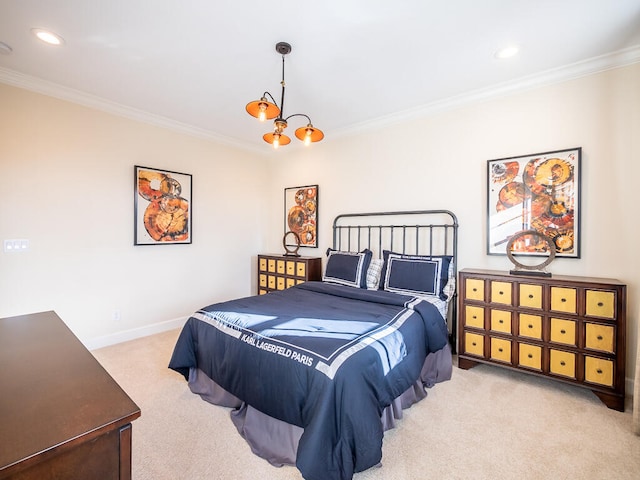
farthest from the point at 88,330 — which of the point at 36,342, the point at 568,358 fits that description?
the point at 568,358

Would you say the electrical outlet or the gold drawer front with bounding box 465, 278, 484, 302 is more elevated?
the electrical outlet

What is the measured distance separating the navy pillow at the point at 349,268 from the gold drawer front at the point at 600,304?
6.31 feet

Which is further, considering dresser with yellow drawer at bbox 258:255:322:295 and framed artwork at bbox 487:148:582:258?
dresser with yellow drawer at bbox 258:255:322:295

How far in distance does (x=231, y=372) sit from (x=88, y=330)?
2264 millimetres

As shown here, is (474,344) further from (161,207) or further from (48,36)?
(48,36)

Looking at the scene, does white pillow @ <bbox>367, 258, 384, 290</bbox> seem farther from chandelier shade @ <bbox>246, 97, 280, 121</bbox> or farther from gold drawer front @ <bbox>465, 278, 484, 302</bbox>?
chandelier shade @ <bbox>246, 97, 280, 121</bbox>

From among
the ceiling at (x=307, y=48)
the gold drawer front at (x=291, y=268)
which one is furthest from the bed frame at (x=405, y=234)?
the ceiling at (x=307, y=48)

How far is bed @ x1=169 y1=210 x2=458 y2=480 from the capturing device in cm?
146

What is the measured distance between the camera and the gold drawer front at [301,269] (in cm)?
407

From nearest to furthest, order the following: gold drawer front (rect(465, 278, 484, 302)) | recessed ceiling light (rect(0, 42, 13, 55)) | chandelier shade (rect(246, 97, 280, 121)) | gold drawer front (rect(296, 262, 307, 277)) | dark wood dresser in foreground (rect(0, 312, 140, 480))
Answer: dark wood dresser in foreground (rect(0, 312, 140, 480)), chandelier shade (rect(246, 97, 280, 121)), recessed ceiling light (rect(0, 42, 13, 55)), gold drawer front (rect(465, 278, 484, 302)), gold drawer front (rect(296, 262, 307, 277))

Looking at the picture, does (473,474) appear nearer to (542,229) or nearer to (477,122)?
(542,229)

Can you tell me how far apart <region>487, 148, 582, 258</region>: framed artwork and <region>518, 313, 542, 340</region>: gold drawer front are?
630 millimetres

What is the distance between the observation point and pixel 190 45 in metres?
2.30

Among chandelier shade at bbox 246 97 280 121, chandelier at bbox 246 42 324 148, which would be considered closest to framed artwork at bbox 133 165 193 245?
chandelier at bbox 246 42 324 148
